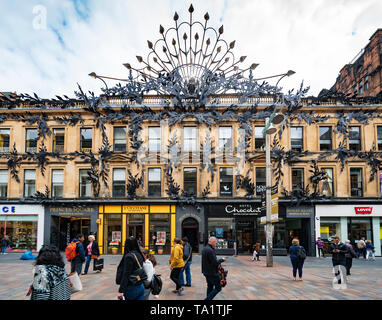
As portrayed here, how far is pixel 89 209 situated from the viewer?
2752cm

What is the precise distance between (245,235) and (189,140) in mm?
8538

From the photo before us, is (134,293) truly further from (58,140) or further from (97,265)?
(58,140)

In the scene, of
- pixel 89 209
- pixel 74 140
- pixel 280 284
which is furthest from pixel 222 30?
pixel 280 284

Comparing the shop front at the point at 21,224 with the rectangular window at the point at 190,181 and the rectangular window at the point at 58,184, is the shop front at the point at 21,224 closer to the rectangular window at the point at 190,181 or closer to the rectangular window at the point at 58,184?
the rectangular window at the point at 58,184

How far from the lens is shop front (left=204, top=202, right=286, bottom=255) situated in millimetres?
26922

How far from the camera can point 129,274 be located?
19.2 feet

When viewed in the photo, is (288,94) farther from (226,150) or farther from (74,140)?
(74,140)

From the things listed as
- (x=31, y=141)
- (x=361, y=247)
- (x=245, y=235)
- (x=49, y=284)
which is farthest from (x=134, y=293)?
(x=31, y=141)

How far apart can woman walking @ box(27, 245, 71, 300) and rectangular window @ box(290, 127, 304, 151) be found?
Result: 2507 centimetres

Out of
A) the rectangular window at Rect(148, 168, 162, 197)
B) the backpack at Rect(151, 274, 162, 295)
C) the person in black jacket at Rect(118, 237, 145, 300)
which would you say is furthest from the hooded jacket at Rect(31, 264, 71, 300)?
the rectangular window at Rect(148, 168, 162, 197)

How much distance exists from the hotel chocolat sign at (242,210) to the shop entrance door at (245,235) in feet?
2.27

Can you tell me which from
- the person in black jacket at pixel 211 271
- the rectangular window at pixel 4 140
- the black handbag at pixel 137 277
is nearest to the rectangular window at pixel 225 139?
the rectangular window at pixel 4 140

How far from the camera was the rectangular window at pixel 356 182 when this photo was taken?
27.2 meters

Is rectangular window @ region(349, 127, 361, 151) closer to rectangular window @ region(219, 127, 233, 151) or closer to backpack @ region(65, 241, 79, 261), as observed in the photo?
rectangular window @ region(219, 127, 233, 151)
